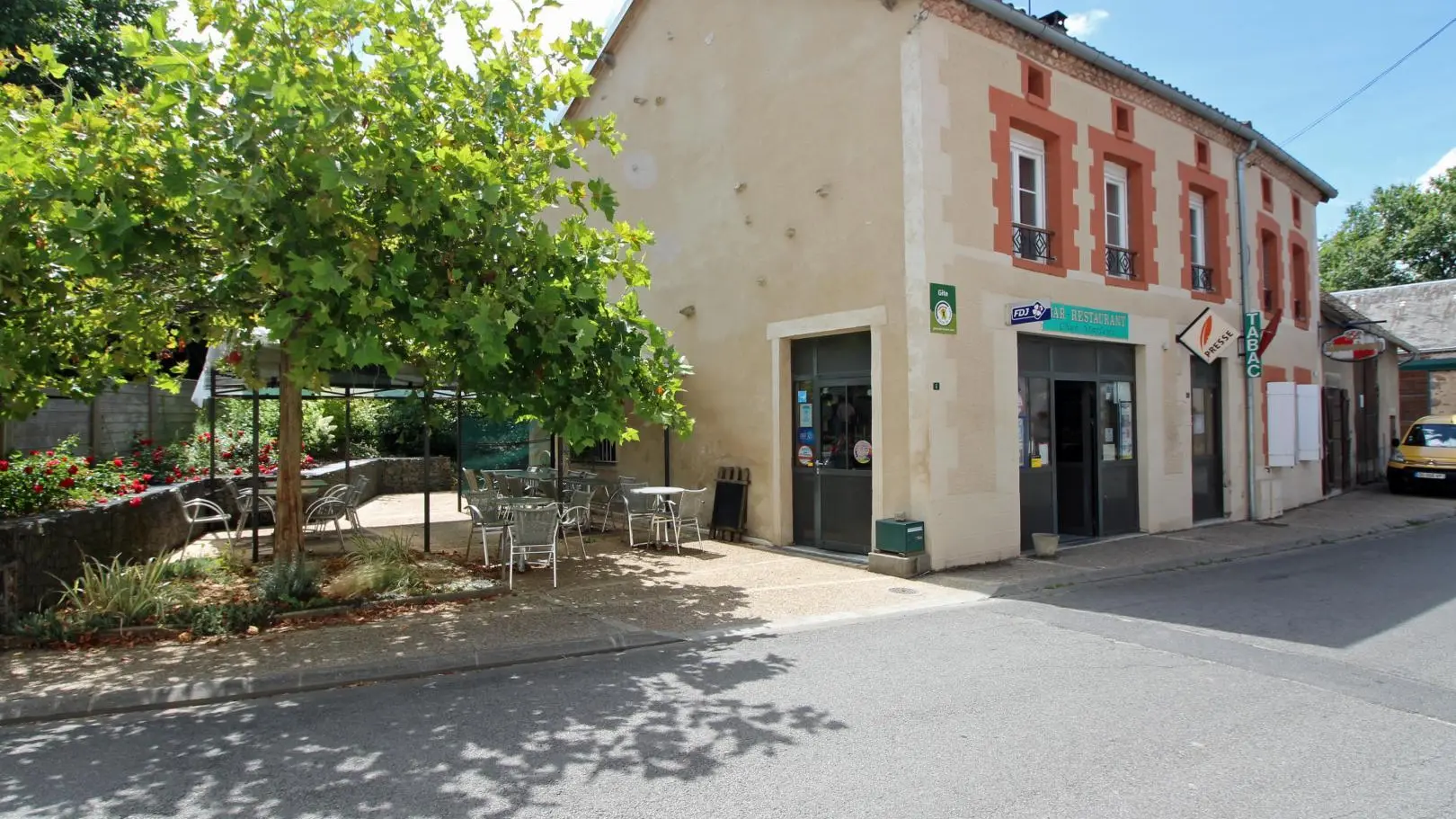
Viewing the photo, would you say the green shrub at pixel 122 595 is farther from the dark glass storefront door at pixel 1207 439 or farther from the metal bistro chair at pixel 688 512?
the dark glass storefront door at pixel 1207 439

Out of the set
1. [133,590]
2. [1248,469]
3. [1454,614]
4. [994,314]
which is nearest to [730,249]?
[994,314]

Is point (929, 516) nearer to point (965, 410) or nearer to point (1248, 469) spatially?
point (965, 410)

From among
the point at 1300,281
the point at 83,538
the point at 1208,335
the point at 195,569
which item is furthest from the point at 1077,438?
the point at 83,538

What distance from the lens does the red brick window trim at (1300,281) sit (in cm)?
1662

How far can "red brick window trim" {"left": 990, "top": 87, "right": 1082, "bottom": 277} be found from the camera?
34.5ft

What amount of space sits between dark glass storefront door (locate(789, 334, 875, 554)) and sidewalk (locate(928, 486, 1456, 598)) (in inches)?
63.2

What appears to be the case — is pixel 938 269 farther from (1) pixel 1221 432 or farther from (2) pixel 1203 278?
(1) pixel 1221 432

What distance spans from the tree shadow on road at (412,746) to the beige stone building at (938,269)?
508cm

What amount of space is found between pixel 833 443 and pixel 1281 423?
31.1 ft

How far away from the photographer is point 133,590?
667cm

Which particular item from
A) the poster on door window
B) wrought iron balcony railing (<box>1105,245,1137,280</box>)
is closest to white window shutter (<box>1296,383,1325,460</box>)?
the poster on door window

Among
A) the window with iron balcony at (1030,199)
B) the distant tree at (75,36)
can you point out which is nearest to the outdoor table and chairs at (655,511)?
the window with iron balcony at (1030,199)

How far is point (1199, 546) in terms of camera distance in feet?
36.8

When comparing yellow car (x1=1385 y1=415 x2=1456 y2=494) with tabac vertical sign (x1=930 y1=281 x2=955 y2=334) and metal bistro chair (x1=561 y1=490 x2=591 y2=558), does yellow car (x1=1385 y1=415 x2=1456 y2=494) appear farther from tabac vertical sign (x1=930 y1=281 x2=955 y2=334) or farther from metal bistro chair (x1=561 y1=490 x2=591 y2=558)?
metal bistro chair (x1=561 y1=490 x2=591 y2=558)
